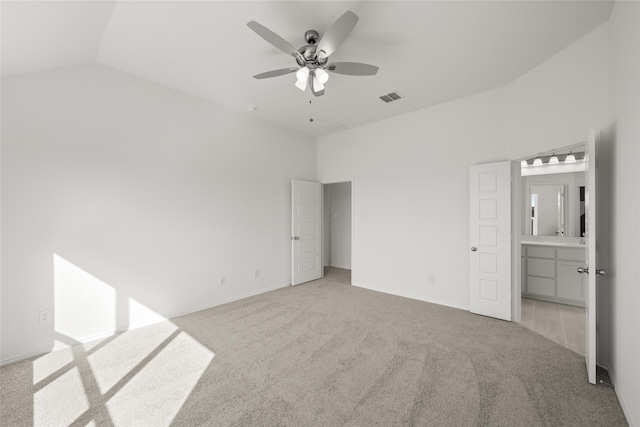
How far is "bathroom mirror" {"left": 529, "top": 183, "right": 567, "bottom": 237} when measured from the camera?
173 inches

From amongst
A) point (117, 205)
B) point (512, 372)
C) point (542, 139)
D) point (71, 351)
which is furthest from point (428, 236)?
point (71, 351)

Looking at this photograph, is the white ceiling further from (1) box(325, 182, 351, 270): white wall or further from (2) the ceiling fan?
(1) box(325, 182, 351, 270): white wall

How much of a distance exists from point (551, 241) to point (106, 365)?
20.7ft

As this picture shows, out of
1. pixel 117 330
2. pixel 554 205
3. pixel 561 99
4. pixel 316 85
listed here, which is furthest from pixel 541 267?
pixel 117 330

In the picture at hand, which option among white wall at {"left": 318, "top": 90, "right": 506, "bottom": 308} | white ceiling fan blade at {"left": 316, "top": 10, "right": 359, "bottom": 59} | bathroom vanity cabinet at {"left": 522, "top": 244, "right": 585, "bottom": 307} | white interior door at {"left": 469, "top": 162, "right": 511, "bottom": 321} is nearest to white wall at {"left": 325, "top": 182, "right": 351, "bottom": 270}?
white wall at {"left": 318, "top": 90, "right": 506, "bottom": 308}

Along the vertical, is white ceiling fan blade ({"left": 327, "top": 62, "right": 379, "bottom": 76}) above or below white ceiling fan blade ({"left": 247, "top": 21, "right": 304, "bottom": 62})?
below

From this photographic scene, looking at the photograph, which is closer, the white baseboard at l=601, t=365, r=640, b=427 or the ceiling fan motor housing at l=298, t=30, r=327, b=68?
the white baseboard at l=601, t=365, r=640, b=427

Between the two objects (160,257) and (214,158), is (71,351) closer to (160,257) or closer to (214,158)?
(160,257)

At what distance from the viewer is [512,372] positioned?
2.21 m

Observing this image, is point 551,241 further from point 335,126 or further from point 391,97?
point 335,126

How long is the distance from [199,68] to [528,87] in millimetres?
3856

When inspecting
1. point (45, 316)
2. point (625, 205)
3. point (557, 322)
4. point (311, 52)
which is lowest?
point (557, 322)

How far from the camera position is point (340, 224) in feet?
22.4

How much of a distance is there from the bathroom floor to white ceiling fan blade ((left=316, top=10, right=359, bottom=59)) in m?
3.61
